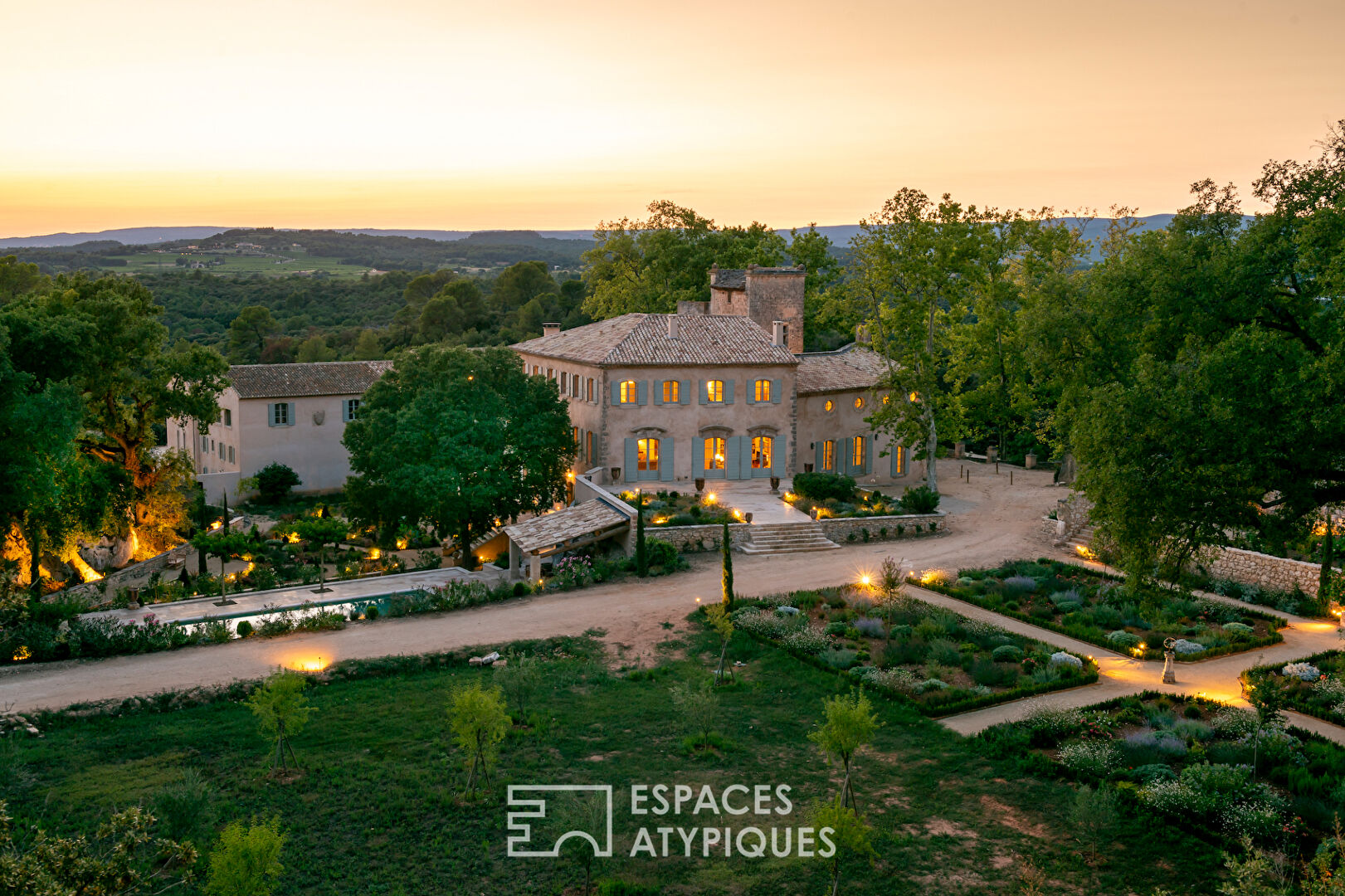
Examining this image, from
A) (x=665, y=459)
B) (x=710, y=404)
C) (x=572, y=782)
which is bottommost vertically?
(x=572, y=782)

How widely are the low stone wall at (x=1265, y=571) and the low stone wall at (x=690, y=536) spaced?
14.1 m

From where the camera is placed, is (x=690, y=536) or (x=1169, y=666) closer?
(x=1169, y=666)

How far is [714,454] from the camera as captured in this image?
41.7m

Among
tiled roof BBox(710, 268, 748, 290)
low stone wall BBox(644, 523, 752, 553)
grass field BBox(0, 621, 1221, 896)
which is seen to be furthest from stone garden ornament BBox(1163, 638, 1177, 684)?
tiled roof BBox(710, 268, 748, 290)

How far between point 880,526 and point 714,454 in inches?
330

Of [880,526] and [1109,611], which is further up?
[1109,611]

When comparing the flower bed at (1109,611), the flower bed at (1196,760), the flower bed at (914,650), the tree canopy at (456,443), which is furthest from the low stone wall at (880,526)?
the flower bed at (1196,760)

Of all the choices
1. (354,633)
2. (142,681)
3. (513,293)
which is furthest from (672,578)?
(513,293)

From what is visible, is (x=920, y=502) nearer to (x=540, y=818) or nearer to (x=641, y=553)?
(x=641, y=553)

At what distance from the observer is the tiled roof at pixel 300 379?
49.6 meters

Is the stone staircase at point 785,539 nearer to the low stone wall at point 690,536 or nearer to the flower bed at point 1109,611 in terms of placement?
the low stone wall at point 690,536

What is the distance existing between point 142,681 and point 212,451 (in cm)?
3376

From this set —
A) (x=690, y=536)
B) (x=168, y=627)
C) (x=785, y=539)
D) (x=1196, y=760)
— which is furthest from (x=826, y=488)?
(x=168, y=627)

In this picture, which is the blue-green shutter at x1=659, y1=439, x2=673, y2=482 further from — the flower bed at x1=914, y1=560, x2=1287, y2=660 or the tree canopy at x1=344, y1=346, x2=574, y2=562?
the flower bed at x1=914, y1=560, x2=1287, y2=660
